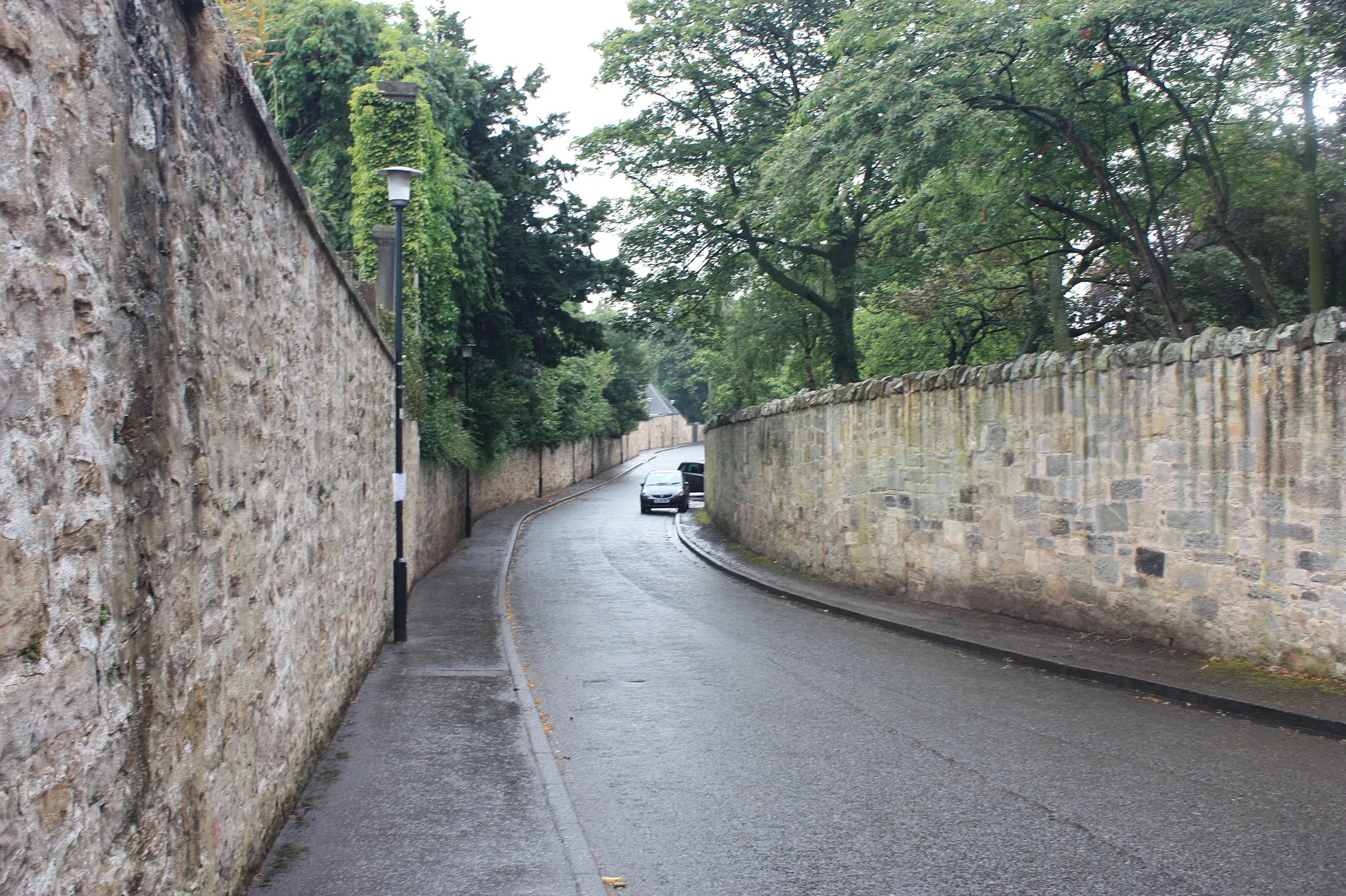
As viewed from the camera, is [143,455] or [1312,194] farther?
[1312,194]

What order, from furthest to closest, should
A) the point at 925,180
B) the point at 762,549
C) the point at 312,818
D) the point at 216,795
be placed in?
the point at 762,549
the point at 925,180
the point at 312,818
the point at 216,795

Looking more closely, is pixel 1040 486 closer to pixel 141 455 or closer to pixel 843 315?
pixel 141 455

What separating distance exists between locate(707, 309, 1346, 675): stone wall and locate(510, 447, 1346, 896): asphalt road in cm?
139

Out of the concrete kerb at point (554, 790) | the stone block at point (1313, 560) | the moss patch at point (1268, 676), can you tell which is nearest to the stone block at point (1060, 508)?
the moss patch at point (1268, 676)

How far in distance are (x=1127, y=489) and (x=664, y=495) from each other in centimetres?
2784

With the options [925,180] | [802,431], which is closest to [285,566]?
[925,180]

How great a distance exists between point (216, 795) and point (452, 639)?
8.43 m

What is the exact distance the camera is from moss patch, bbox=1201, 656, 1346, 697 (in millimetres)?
8219

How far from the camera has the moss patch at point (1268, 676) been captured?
8.22m

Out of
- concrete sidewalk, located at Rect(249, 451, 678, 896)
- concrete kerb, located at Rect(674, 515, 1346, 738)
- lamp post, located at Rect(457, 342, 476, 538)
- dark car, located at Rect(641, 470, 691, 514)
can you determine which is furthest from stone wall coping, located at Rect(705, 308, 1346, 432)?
dark car, located at Rect(641, 470, 691, 514)

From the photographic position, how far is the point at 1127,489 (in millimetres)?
10648

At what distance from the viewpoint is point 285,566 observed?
233 inches

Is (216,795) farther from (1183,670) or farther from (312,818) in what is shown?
(1183,670)

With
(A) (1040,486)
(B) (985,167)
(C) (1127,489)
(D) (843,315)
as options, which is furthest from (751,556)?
(C) (1127,489)
